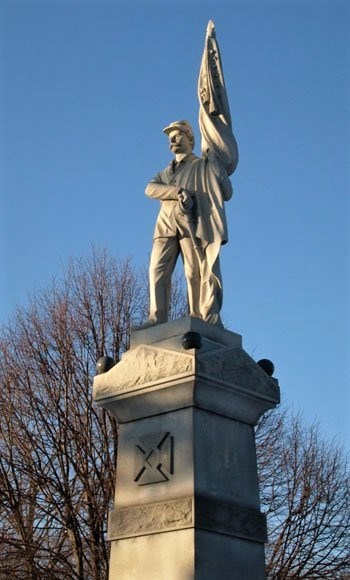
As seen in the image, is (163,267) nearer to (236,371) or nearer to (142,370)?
(142,370)

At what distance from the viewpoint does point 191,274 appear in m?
8.45

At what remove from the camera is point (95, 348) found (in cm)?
1920

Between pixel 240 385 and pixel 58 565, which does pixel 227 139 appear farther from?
pixel 58 565

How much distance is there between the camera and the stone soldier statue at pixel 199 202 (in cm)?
833

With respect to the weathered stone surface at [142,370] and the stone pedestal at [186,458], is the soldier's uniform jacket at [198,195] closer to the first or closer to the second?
the stone pedestal at [186,458]

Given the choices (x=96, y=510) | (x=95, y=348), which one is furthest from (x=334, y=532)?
(x=95, y=348)

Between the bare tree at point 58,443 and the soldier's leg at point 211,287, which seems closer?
the soldier's leg at point 211,287

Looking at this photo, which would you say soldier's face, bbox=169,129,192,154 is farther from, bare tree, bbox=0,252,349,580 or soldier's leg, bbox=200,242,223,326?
bare tree, bbox=0,252,349,580

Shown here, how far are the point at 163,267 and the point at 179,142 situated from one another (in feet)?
4.68

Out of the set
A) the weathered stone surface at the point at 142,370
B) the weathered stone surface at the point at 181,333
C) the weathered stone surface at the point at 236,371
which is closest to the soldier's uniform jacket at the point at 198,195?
the weathered stone surface at the point at 181,333

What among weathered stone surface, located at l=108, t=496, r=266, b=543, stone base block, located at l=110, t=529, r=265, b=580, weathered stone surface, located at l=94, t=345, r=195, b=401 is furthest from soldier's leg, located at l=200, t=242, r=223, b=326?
stone base block, located at l=110, t=529, r=265, b=580

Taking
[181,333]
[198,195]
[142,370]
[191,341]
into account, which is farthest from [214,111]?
[142,370]

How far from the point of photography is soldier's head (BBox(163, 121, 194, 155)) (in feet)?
29.5

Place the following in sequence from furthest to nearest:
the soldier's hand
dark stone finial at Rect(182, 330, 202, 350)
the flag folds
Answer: the flag folds → the soldier's hand → dark stone finial at Rect(182, 330, 202, 350)
